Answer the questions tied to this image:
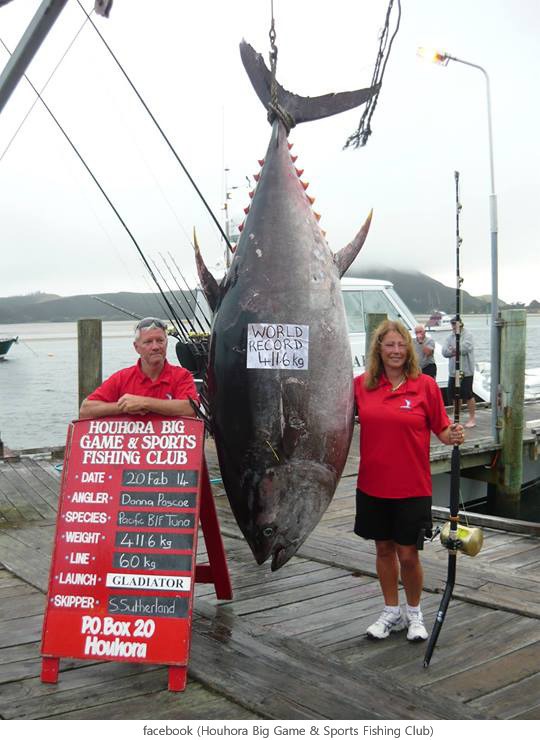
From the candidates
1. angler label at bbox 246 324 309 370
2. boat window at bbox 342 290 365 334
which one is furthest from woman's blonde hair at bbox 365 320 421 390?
boat window at bbox 342 290 365 334

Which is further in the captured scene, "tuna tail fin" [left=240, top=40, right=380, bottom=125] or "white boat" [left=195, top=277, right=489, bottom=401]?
"white boat" [left=195, top=277, right=489, bottom=401]

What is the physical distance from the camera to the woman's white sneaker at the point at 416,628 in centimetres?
314

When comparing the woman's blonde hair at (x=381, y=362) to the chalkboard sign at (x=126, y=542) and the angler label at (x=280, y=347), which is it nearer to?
the angler label at (x=280, y=347)

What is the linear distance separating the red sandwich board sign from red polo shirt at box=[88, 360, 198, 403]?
0.42 feet

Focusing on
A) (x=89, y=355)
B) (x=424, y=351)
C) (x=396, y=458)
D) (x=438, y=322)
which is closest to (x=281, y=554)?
(x=396, y=458)

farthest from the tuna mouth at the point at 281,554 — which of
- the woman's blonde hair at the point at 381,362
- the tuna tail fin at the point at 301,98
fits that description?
the tuna tail fin at the point at 301,98

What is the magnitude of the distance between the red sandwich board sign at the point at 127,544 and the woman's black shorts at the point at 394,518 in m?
0.71

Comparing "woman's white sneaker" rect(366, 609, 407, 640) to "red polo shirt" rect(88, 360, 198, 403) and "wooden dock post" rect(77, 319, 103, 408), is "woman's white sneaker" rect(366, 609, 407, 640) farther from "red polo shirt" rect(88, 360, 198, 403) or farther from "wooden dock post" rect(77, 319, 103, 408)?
"wooden dock post" rect(77, 319, 103, 408)

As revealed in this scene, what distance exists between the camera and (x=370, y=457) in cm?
311

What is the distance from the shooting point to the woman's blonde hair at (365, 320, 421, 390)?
315cm

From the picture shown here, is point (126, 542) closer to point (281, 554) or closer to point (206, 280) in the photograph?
point (281, 554)

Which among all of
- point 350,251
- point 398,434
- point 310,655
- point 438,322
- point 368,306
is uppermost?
point 368,306

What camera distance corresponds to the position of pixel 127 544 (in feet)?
9.82

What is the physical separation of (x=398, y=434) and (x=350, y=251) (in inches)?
30.7
